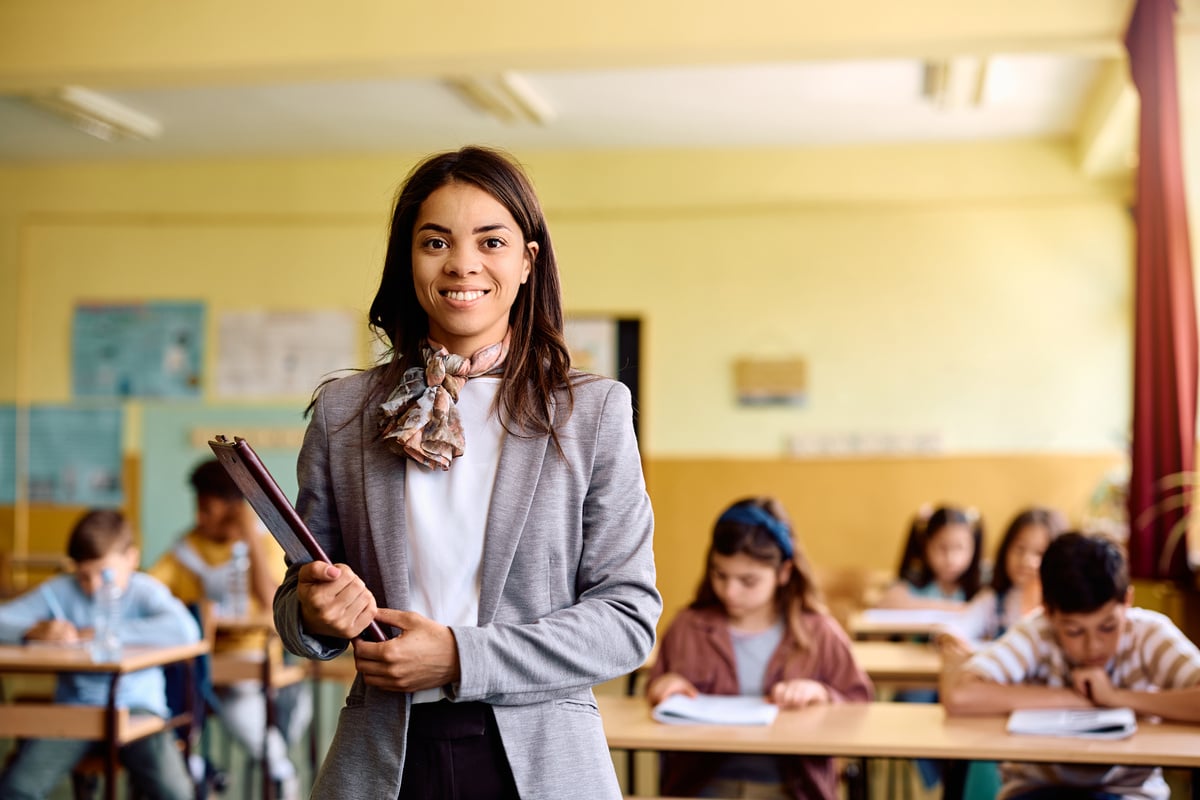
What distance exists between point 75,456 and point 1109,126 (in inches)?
235

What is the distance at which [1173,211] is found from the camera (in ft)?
13.7

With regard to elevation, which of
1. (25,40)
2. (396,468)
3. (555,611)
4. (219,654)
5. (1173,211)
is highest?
(25,40)

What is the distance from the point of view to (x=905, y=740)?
235cm

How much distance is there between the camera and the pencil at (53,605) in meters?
3.74

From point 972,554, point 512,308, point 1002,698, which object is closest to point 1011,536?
point 972,554

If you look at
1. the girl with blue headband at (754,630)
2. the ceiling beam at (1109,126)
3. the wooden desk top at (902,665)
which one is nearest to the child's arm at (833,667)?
the girl with blue headband at (754,630)

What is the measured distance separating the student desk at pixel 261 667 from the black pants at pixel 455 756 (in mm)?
2812

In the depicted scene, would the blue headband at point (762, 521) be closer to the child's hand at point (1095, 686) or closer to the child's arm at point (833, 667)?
the child's arm at point (833, 667)

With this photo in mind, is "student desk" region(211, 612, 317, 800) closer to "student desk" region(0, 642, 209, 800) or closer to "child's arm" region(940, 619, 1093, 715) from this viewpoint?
"student desk" region(0, 642, 209, 800)

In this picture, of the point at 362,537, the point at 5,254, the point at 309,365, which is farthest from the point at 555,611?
the point at 5,254

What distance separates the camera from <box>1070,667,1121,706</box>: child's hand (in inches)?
98.3

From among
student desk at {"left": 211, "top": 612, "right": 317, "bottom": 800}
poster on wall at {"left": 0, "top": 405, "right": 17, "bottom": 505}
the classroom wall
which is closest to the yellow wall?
the classroom wall

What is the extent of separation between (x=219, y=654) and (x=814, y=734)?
2.52 m

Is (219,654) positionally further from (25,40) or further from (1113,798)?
(1113,798)
